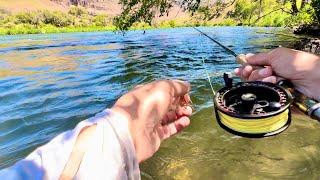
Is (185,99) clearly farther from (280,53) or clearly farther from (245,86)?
(280,53)

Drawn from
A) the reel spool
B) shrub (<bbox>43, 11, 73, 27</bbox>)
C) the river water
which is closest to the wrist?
the reel spool

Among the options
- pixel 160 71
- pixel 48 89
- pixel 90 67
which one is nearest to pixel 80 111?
pixel 48 89

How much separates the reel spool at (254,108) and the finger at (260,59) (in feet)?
0.80

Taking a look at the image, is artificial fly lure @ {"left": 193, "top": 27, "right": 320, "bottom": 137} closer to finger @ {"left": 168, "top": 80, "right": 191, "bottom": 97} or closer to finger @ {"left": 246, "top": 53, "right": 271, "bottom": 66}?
finger @ {"left": 246, "top": 53, "right": 271, "bottom": 66}

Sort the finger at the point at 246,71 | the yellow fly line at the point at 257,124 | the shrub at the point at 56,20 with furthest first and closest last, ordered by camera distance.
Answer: the shrub at the point at 56,20 < the finger at the point at 246,71 < the yellow fly line at the point at 257,124

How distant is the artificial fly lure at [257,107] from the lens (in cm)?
193


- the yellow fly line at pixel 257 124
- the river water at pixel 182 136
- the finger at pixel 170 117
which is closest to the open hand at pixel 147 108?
the finger at pixel 170 117

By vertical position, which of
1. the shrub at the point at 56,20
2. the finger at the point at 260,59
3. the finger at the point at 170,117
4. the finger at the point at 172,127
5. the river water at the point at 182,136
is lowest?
the shrub at the point at 56,20

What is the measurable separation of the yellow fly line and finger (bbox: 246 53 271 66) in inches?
18.0

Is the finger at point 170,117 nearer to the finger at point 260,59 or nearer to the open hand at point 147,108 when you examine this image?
the open hand at point 147,108

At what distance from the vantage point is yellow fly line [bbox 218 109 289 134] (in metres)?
1.92

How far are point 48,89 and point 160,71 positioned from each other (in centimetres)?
381

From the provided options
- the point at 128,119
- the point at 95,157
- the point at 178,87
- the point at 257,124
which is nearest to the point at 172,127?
the point at 178,87

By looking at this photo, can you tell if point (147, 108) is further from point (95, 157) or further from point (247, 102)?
point (247, 102)
